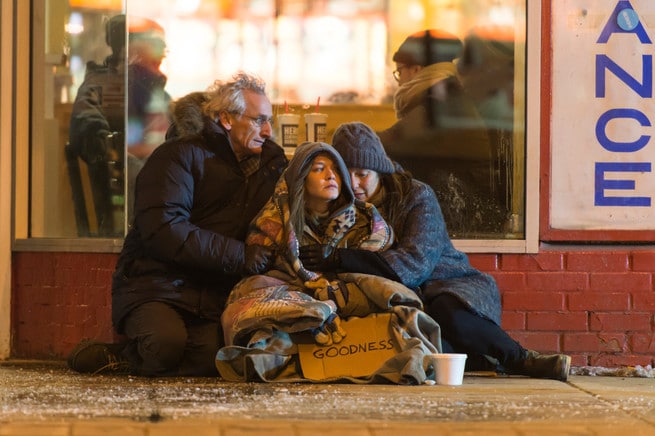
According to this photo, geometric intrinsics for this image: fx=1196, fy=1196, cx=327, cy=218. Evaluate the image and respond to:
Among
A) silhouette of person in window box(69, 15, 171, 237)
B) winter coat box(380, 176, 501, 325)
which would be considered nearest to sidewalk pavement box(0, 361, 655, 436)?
winter coat box(380, 176, 501, 325)

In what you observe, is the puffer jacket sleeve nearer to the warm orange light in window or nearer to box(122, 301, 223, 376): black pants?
box(122, 301, 223, 376): black pants

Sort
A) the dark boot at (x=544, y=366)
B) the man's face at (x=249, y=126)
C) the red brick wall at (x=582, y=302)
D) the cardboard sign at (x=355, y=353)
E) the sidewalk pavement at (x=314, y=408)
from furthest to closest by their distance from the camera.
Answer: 1. the red brick wall at (x=582, y=302)
2. the man's face at (x=249, y=126)
3. the dark boot at (x=544, y=366)
4. the cardboard sign at (x=355, y=353)
5. the sidewalk pavement at (x=314, y=408)

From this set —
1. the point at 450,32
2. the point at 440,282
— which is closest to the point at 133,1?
the point at 450,32

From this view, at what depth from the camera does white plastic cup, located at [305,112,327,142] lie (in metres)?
7.25

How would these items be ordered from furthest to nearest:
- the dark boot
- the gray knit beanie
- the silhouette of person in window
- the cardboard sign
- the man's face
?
the silhouette of person in window → the man's face → the gray knit beanie → the dark boot → the cardboard sign

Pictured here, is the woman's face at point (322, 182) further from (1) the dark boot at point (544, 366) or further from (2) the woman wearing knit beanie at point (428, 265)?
(1) the dark boot at point (544, 366)

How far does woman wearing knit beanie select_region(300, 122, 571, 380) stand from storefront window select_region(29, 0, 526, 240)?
744 millimetres

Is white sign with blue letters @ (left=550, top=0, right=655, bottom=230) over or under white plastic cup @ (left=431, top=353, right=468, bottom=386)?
over

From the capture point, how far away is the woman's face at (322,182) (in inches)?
240

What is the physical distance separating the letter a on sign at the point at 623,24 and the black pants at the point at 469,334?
1912 millimetres

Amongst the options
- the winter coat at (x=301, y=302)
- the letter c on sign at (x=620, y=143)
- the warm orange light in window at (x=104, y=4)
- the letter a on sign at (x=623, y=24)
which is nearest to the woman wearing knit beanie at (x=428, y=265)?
the winter coat at (x=301, y=302)

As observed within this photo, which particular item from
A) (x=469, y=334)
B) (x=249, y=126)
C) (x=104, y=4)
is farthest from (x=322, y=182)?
(x=104, y=4)

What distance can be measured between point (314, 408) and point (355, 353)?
3.18ft

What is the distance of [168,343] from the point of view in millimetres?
6082
